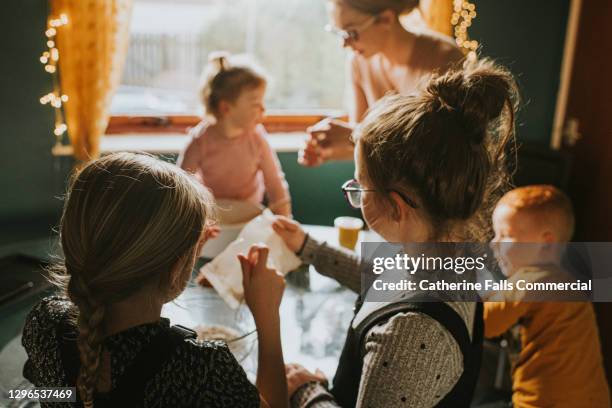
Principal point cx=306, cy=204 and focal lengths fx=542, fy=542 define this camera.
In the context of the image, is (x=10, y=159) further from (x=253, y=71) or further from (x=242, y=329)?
(x=242, y=329)

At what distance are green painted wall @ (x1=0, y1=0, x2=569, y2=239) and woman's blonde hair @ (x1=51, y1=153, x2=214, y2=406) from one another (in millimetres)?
1688

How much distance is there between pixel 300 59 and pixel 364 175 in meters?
2.35

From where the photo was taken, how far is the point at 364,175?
40.1 inches

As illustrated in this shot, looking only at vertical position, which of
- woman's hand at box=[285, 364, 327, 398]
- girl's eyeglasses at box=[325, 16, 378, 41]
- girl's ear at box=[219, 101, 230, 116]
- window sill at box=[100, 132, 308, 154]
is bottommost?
woman's hand at box=[285, 364, 327, 398]

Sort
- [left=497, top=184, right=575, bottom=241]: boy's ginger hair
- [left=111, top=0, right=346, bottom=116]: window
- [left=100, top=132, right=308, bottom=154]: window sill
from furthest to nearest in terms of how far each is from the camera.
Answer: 1. [left=111, top=0, right=346, bottom=116]: window
2. [left=100, top=132, right=308, bottom=154]: window sill
3. [left=497, top=184, right=575, bottom=241]: boy's ginger hair

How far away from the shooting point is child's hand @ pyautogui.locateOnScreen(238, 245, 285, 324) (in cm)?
109

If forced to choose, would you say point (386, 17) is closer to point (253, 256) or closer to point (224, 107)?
point (224, 107)

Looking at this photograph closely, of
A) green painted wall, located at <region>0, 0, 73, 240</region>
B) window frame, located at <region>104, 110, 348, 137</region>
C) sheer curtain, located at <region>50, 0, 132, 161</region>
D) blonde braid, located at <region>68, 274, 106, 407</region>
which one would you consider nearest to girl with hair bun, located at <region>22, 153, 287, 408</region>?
blonde braid, located at <region>68, 274, 106, 407</region>

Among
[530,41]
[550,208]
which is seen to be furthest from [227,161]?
[530,41]

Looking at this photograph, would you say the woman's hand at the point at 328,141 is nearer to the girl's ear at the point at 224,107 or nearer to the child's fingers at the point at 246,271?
the girl's ear at the point at 224,107

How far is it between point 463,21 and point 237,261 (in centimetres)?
206

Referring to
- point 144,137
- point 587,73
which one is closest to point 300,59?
point 144,137

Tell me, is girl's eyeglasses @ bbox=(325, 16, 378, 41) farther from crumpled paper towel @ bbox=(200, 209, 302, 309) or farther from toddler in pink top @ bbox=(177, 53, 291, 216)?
crumpled paper towel @ bbox=(200, 209, 302, 309)

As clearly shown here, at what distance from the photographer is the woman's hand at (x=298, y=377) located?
1.09m
